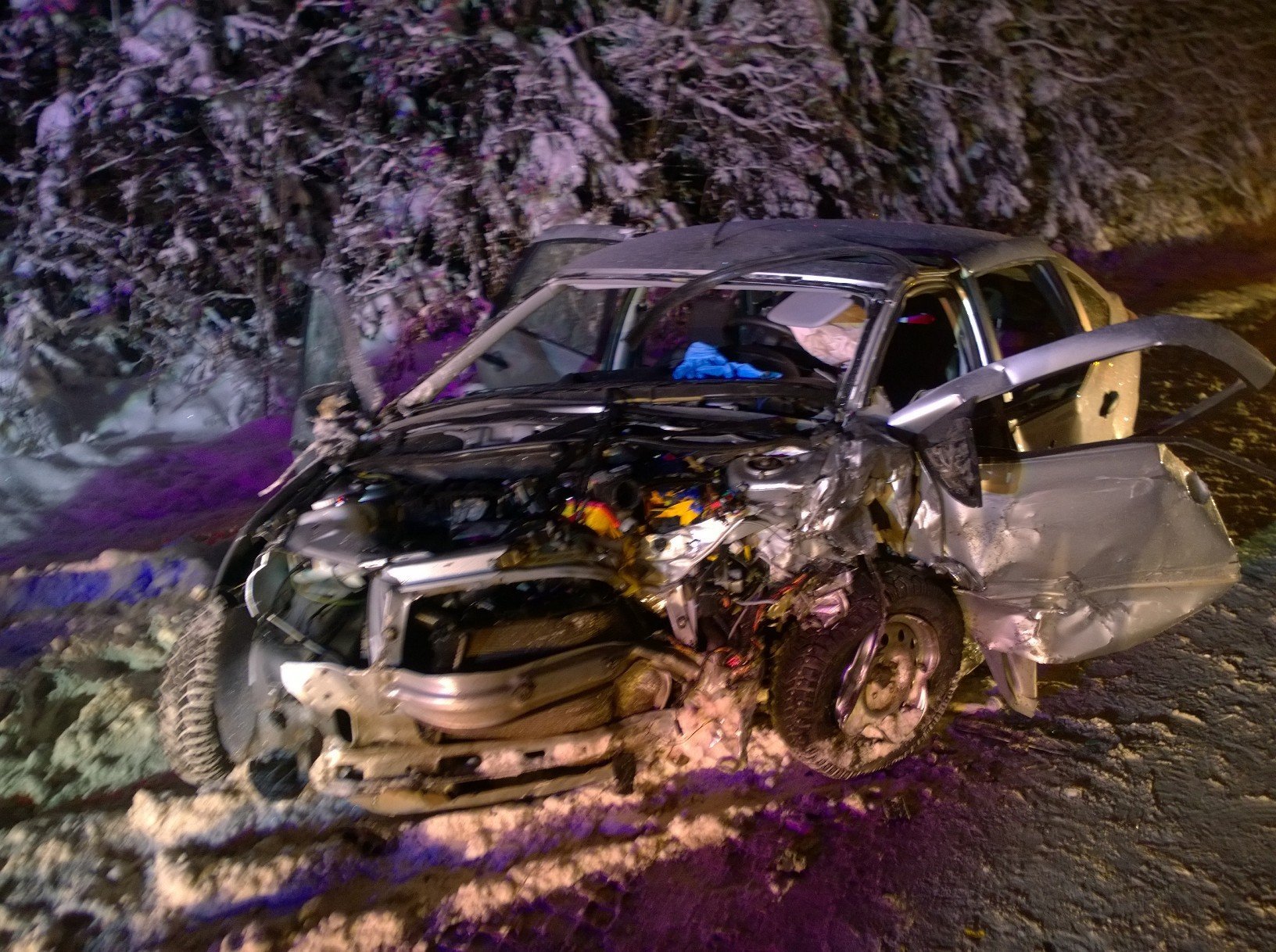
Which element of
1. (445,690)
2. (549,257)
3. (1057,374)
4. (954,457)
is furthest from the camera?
(549,257)

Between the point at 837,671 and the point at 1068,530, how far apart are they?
980 mm

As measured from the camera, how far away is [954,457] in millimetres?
2934

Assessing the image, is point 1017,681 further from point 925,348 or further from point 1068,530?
point 925,348

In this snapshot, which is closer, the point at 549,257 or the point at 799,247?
the point at 799,247

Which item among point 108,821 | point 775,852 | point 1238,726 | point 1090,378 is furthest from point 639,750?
point 1090,378

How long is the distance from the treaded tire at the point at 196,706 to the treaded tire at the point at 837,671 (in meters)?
1.88

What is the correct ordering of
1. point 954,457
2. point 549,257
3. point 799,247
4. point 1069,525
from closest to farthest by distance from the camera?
1. point 954,457
2. point 1069,525
3. point 799,247
4. point 549,257

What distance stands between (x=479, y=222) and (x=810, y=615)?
5.70 metres

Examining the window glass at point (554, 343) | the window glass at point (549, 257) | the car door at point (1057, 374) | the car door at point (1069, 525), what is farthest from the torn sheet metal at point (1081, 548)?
the window glass at point (549, 257)

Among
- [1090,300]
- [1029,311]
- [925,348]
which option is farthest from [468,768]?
[1090,300]

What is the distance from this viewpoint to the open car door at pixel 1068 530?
2984mm

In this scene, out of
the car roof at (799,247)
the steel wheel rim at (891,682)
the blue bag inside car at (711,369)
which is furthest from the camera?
the blue bag inside car at (711,369)

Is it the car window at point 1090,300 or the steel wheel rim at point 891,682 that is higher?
the car window at point 1090,300

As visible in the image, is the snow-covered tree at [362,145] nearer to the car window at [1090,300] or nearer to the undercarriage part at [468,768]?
the car window at [1090,300]
